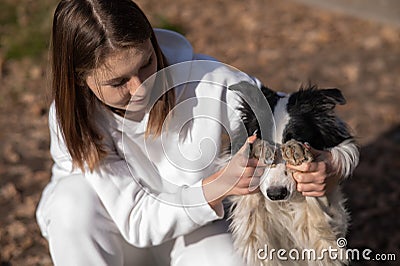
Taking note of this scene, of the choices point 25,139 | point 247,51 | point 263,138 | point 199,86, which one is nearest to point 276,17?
point 247,51

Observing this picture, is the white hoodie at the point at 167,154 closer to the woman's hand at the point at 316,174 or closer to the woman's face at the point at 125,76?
the woman's face at the point at 125,76

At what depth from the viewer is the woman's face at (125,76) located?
7.67 feet

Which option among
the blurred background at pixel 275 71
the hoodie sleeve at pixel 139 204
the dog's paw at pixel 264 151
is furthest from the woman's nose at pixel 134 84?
the blurred background at pixel 275 71

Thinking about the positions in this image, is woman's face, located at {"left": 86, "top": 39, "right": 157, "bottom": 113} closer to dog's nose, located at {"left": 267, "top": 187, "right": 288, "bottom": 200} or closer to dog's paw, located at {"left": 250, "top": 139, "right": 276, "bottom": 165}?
dog's paw, located at {"left": 250, "top": 139, "right": 276, "bottom": 165}

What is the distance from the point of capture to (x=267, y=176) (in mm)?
2229

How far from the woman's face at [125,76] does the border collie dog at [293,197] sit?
33 centimetres

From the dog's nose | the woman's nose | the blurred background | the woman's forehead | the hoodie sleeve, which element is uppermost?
the woman's forehead

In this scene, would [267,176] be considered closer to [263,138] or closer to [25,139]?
[263,138]

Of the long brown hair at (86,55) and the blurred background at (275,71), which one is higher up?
the long brown hair at (86,55)

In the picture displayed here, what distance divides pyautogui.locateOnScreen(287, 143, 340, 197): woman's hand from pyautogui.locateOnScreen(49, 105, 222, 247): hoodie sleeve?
36 centimetres

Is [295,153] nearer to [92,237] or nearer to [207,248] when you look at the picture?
[207,248]

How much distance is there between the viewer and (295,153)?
7.07ft

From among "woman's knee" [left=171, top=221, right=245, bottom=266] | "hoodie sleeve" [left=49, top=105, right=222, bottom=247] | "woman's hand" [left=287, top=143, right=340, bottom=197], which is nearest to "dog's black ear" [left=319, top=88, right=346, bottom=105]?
"woman's hand" [left=287, top=143, right=340, bottom=197]

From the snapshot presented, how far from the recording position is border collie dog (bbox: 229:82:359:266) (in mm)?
2225
